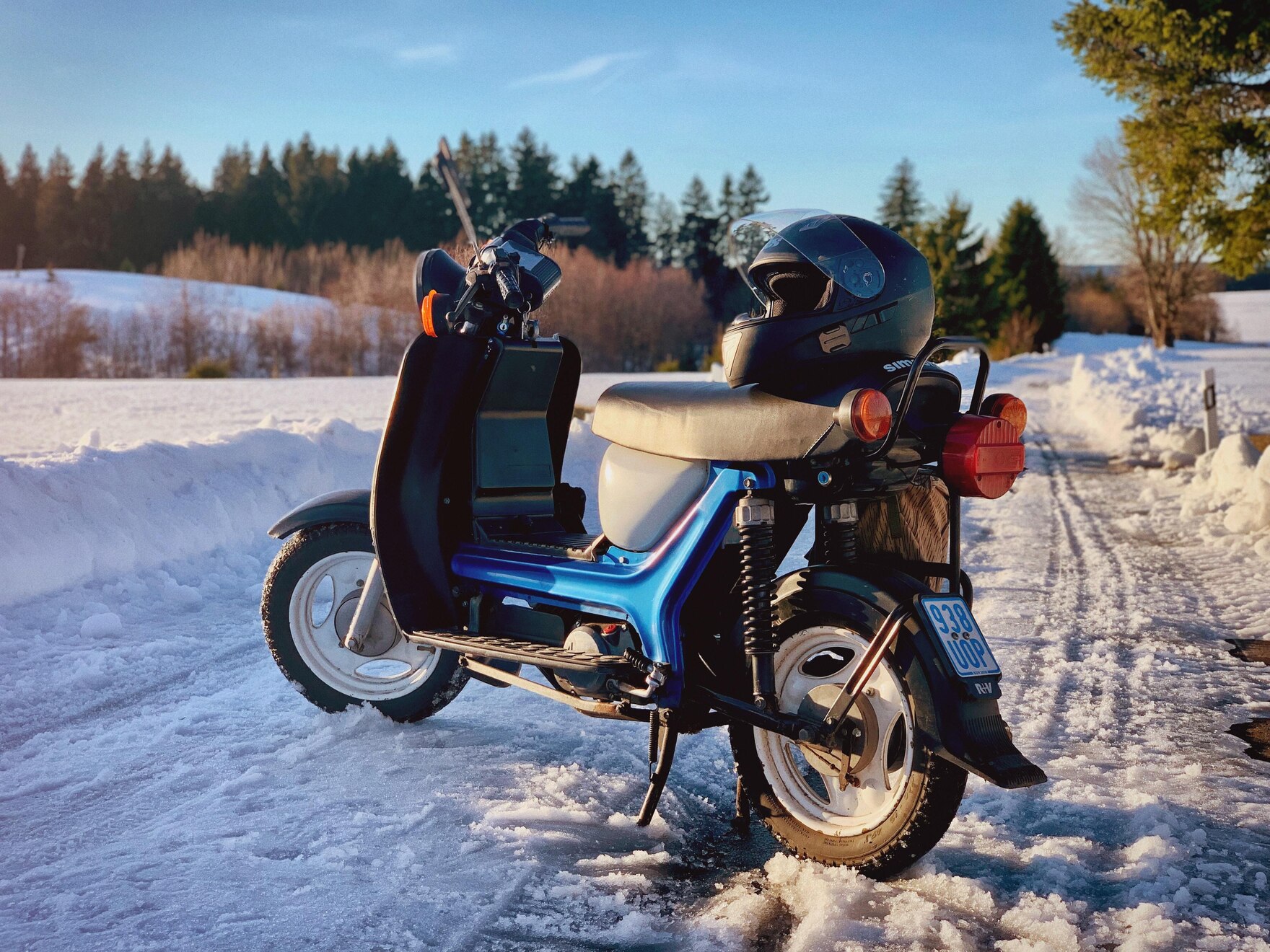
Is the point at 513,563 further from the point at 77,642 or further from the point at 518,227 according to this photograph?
the point at 77,642

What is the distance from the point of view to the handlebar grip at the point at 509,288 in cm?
392

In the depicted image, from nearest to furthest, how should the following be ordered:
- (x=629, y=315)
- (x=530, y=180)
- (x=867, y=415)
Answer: (x=867, y=415)
(x=629, y=315)
(x=530, y=180)

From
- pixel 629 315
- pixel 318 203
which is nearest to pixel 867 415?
pixel 629 315

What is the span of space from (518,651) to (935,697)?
1.35m

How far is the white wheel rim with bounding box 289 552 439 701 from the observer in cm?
411

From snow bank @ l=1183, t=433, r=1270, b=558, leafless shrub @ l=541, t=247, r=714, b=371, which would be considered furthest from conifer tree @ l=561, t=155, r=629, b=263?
snow bank @ l=1183, t=433, r=1270, b=558

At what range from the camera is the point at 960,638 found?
8.83 feet

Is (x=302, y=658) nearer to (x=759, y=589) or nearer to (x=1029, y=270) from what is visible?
(x=759, y=589)

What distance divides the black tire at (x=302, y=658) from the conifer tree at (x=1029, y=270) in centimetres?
5528

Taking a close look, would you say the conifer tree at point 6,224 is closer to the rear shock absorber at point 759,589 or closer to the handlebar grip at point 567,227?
the handlebar grip at point 567,227

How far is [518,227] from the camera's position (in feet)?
13.8

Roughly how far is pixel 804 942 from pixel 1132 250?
62005 millimetres

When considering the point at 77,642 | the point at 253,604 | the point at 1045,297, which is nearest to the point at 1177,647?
the point at 253,604

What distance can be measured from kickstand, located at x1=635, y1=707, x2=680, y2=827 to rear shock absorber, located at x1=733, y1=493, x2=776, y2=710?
31cm
